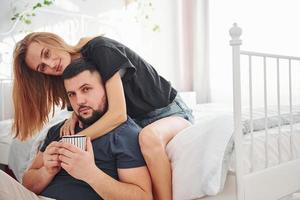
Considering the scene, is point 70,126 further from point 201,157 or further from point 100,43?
point 201,157

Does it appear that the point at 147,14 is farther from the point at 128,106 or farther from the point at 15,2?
the point at 128,106

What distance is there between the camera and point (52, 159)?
40.5 inches

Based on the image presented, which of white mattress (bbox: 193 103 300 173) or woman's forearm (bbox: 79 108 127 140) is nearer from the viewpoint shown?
woman's forearm (bbox: 79 108 127 140)

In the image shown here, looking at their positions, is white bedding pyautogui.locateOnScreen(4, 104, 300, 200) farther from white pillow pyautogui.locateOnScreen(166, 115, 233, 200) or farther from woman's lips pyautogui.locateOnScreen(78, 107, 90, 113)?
woman's lips pyautogui.locateOnScreen(78, 107, 90, 113)

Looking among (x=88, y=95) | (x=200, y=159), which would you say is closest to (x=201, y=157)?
(x=200, y=159)

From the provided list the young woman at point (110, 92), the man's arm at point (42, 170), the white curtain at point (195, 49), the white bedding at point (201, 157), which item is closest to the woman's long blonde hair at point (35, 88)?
the young woman at point (110, 92)

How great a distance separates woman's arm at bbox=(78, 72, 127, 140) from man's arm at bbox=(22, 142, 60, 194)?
0.39ft

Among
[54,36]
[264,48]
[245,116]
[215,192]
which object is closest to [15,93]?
[54,36]

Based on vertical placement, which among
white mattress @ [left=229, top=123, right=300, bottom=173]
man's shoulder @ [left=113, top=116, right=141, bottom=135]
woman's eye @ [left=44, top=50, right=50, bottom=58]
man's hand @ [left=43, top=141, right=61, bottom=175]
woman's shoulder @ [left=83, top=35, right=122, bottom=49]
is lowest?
white mattress @ [left=229, top=123, right=300, bottom=173]

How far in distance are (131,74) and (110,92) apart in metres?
0.09

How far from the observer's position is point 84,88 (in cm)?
100

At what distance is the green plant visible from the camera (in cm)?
130

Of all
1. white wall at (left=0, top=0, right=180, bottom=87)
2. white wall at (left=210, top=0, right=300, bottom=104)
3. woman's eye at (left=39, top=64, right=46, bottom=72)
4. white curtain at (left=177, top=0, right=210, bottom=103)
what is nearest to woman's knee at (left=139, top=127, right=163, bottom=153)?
woman's eye at (left=39, top=64, right=46, bottom=72)

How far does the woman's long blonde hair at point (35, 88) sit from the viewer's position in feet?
3.53
